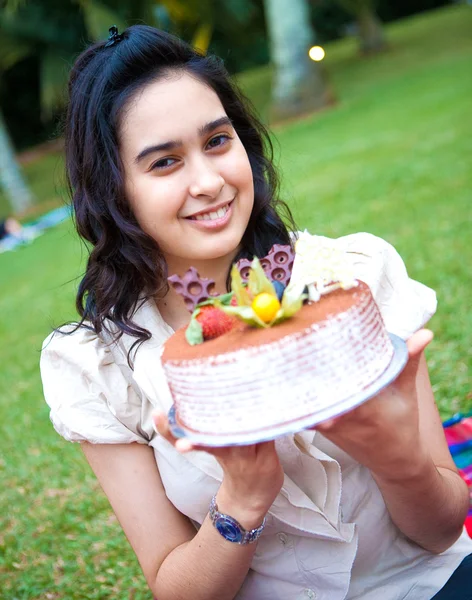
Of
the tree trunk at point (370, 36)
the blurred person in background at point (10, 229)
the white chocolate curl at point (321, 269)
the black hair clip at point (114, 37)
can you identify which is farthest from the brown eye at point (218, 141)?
the tree trunk at point (370, 36)

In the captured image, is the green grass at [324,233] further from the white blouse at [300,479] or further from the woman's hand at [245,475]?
the woman's hand at [245,475]

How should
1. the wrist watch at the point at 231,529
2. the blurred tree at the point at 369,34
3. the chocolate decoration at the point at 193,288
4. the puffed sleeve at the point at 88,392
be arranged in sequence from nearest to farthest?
the chocolate decoration at the point at 193,288
the wrist watch at the point at 231,529
the puffed sleeve at the point at 88,392
the blurred tree at the point at 369,34

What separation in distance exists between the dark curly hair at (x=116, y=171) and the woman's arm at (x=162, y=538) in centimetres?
40

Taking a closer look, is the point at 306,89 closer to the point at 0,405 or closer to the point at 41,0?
the point at 41,0

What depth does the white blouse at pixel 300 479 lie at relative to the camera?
2.12m

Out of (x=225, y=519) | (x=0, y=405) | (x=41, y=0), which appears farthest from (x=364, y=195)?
(x=41, y=0)

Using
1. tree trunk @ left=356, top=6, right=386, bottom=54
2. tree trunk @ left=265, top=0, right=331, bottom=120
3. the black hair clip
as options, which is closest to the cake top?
the black hair clip

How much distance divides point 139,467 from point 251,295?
2.74ft

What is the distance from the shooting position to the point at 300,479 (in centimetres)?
216

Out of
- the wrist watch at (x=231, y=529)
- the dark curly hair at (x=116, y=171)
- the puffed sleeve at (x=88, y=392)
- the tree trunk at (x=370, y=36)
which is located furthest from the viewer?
the tree trunk at (x=370, y=36)

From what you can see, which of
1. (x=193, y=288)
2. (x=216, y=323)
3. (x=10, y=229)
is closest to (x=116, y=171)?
(x=193, y=288)

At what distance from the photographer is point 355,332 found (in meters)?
1.56

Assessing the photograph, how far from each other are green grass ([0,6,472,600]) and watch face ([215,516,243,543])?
1299mm

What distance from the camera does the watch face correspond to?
1856mm
